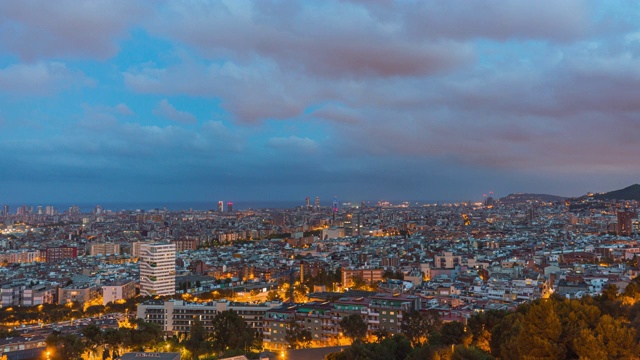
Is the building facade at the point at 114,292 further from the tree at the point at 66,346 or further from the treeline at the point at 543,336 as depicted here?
the treeline at the point at 543,336

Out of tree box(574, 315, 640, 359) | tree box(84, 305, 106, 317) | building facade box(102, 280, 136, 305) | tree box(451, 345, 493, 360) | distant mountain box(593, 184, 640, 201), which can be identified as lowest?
tree box(84, 305, 106, 317)

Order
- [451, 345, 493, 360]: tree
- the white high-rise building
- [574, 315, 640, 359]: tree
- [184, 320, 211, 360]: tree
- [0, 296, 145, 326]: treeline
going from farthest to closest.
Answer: the white high-rise building
[0, 296, 145, 326]: treeline
[184, 320, 211, 360]: tree
[451, 345, 493, 360]: tree
[574, 315, 640, 359]: tree

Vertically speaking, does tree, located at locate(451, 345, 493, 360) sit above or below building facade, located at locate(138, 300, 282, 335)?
above

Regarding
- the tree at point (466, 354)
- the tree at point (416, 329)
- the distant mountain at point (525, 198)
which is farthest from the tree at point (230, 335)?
the distant mountain at point (525, 198)

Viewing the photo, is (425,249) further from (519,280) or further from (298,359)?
(298,359)

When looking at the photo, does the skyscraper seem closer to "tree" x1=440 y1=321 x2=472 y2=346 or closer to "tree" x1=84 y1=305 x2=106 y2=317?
"tree" x1=440 y1=321 x2=472 y2=346

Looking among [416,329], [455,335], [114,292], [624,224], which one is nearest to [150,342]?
[416,329]

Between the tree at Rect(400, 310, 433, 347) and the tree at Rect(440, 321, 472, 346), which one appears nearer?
the tree at Rect(440, 321, 472, 346)

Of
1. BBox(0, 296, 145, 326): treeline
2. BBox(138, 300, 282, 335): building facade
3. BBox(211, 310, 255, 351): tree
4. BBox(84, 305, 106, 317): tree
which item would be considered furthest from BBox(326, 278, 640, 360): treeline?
BBox(84, 305, 106, 317): tree
